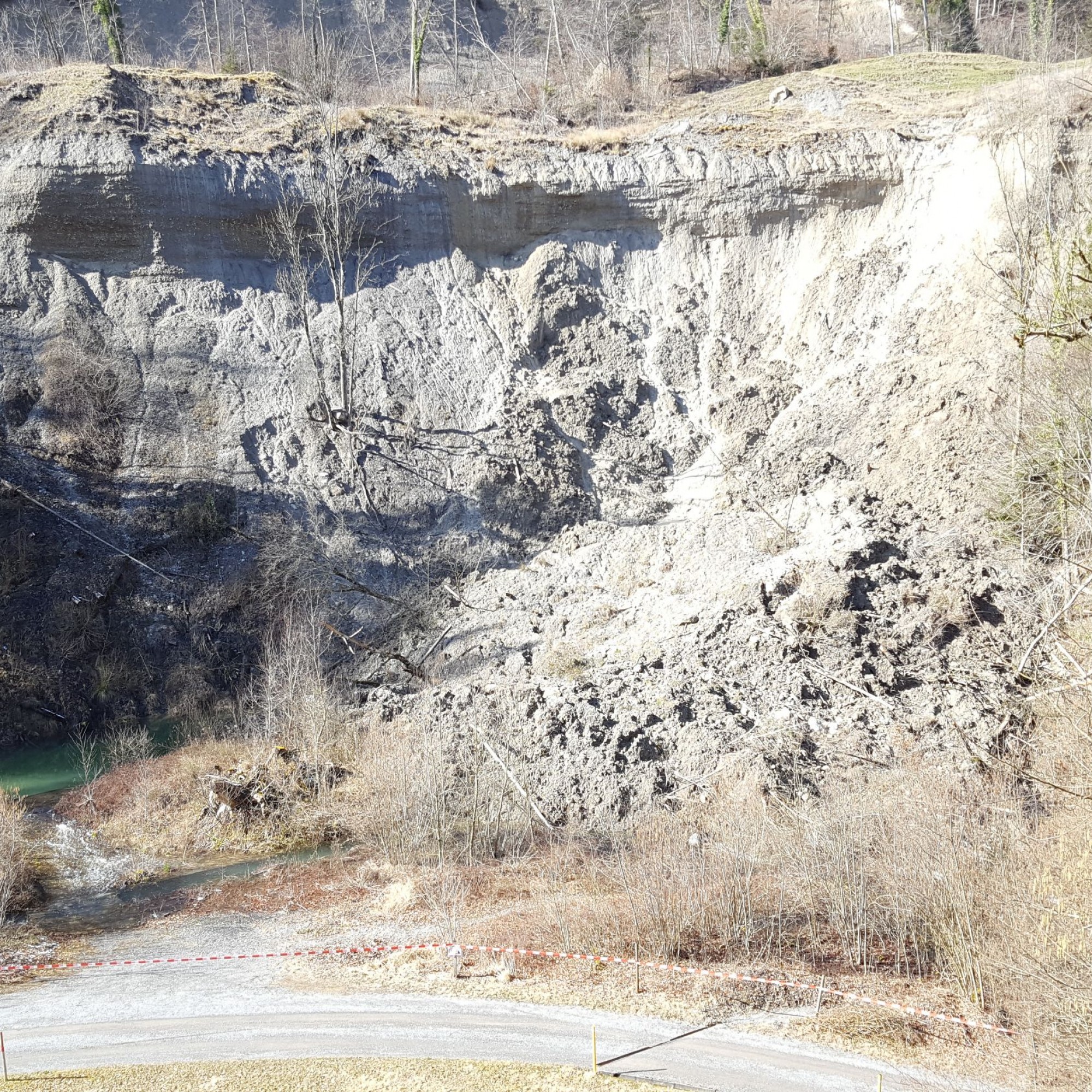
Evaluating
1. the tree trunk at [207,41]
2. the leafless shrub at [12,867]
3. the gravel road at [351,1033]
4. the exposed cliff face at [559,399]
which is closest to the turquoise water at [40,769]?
the exposed cliff face at [559,399]

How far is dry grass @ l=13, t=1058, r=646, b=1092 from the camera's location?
25.9 ft

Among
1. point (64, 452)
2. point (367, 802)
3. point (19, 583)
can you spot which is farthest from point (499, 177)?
point (367, 802)

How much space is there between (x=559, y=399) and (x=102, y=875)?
14221 mm

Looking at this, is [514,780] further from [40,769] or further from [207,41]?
[207,41]

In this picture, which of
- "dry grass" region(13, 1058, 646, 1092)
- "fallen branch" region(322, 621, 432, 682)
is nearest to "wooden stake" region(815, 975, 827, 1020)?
"dry grass" region(13, 1058, 646, 1092)

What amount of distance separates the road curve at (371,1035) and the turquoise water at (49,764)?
310 inches

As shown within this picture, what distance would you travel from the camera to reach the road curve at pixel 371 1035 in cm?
815

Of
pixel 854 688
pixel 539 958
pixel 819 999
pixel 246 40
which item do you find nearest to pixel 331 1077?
pixel 539 958

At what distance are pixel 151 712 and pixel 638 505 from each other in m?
11.0

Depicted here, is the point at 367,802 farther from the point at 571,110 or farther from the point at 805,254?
the point at 571,110

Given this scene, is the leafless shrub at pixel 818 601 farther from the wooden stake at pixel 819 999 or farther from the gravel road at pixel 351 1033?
the gravel road at pixel 351 1033

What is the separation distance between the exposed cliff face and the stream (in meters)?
3.66

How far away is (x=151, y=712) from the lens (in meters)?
18.9

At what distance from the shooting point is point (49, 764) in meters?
17.8
